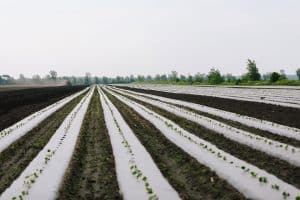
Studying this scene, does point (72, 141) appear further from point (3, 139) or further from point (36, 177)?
point (36, 177)

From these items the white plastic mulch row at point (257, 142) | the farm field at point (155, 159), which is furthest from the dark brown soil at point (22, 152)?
the white plastic mulch row at point (257, 142)

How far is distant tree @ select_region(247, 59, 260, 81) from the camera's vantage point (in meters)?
89.1

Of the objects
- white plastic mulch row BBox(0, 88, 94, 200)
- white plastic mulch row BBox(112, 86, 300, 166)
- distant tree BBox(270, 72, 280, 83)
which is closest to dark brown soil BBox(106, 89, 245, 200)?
white plastic mulch row BBox(112, 86, 300, 166)

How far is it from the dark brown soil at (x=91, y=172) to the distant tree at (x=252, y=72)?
74272 mm

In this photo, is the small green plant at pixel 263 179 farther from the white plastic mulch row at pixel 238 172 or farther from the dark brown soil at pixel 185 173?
the dark brown soil at pixel 185 173

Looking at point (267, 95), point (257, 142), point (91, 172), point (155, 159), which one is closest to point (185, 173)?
point (155, 159)

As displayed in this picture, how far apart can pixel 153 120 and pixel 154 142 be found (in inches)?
268

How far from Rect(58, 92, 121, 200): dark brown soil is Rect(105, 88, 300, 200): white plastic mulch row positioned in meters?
2.61

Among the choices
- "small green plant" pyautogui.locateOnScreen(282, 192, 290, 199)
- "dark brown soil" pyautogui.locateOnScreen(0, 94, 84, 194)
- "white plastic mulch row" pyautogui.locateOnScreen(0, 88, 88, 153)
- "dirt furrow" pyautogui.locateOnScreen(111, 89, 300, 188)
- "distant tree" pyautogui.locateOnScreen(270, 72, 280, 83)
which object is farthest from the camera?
"distant tree" pyautogui.locateOnScreen(270, 72, 280, 83)

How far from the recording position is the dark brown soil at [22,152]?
1210cm

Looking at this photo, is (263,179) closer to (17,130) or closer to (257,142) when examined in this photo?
(257,142)

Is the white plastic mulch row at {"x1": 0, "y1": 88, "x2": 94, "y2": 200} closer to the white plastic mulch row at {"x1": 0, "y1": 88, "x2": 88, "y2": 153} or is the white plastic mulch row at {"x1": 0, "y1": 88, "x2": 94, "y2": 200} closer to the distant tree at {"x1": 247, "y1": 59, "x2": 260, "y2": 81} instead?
the white plastic mulch row at {"x1": 0, "y1": 88, "x2": 88, "y2": 153}

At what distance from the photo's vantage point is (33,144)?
1694cm

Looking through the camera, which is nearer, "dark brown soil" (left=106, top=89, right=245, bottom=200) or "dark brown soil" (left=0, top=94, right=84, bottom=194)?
"dark brown soil" (left=106, top=89, right=245, bottom=200)
